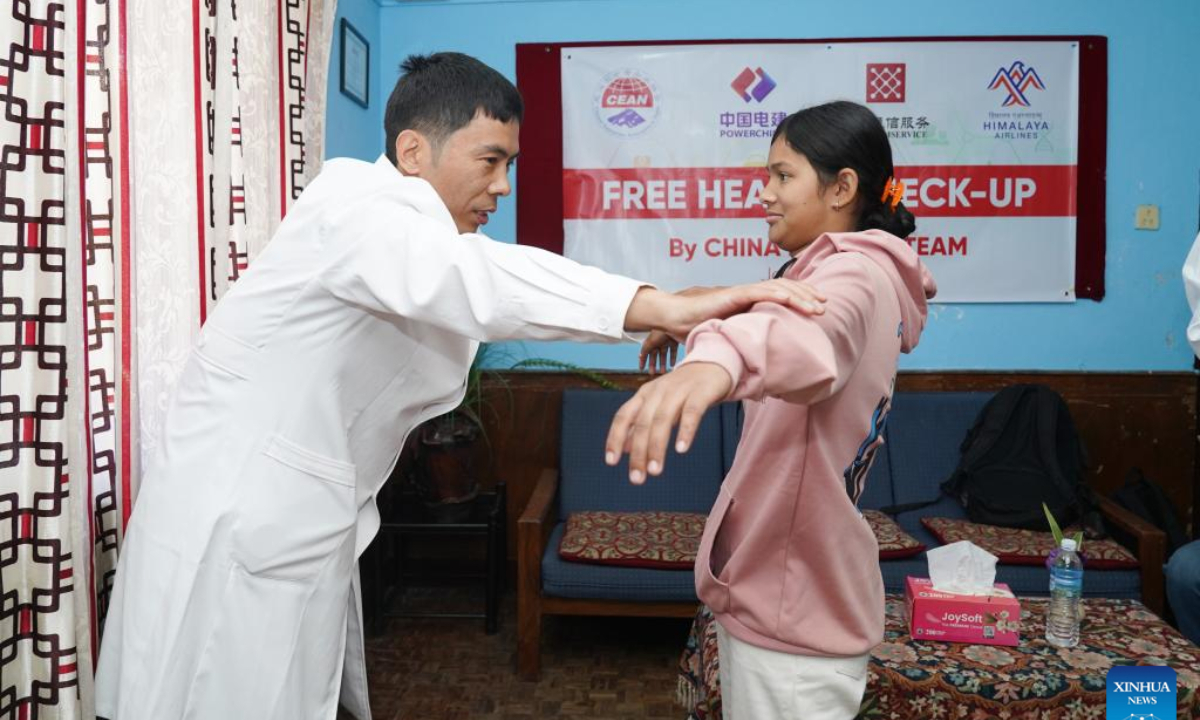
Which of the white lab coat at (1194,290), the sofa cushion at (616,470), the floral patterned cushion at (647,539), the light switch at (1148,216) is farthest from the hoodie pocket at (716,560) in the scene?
the light switch at (1148,216)

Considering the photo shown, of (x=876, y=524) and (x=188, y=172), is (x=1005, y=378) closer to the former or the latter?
(x=876, y=524)

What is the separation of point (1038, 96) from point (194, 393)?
3.27 meters

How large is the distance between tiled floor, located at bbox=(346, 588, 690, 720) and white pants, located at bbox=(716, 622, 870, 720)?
1.52m

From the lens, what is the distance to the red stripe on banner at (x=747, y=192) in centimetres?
351

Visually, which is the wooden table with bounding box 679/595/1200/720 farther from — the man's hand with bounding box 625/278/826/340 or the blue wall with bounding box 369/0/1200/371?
the blue wall with bounding box 369/0/1200/371

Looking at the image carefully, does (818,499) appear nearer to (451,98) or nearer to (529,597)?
(451,98)

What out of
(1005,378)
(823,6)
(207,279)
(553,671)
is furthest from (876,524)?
(207,279)

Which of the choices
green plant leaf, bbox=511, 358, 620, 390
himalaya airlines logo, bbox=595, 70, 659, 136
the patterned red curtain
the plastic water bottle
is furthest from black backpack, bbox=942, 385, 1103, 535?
the patterned red curtain

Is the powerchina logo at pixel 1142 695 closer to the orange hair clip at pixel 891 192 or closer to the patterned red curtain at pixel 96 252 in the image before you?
the orange hair clip at pixel 891 192

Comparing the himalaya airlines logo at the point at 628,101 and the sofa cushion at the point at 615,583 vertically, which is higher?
the himalaya airlines logo at the point at 628,101

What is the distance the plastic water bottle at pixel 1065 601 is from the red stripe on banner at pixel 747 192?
181cm

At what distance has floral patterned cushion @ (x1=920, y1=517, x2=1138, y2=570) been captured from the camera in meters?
2.81

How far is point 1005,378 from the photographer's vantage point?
11.6ft

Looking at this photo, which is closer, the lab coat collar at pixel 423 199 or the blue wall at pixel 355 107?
the lab coat collar at pixel 423 199
